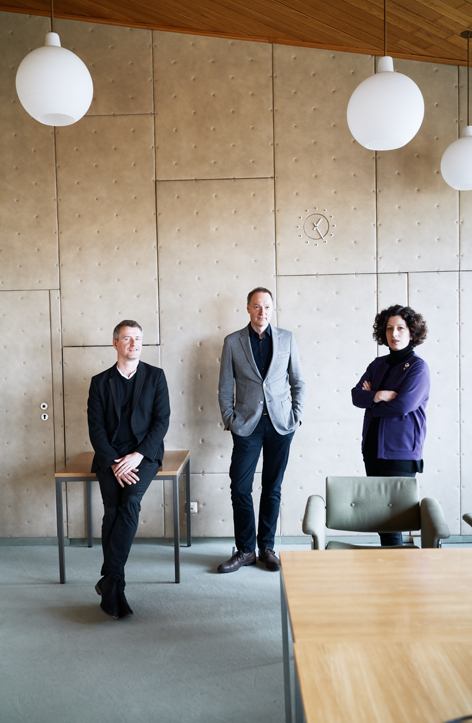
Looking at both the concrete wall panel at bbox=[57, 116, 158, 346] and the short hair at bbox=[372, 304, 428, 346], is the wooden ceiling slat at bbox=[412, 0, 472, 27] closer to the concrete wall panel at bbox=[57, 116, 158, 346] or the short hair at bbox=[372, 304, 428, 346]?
the short hair at bbox=[372, 304, 428, 346]

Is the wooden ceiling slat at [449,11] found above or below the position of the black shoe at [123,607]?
above

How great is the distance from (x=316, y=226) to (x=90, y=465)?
2726mm

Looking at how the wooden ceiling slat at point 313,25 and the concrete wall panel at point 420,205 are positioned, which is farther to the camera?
the concrete wall panel at point 420,205

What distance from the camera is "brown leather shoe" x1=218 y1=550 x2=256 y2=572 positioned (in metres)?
3.82

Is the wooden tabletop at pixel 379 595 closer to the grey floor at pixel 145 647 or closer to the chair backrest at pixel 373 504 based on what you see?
the chair backrest at pixel 373 504

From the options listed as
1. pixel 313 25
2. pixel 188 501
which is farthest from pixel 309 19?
pixel 188 501

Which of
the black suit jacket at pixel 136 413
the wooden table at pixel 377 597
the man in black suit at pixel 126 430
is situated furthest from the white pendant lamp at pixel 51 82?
the wooden table at pixel 377 597

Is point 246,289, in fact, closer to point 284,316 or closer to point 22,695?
point 284,316

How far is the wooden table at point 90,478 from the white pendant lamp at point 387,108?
8.53 ft

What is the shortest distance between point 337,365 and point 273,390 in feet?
2.54

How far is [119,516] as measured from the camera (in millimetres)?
3465

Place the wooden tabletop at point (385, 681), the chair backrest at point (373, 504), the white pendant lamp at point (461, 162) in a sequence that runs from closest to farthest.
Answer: the wooden tabletop at point (385, 681)
the chair backrest at point (373, 504)
the white pendant lamp at point (461, 162)

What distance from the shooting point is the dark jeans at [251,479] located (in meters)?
3.93

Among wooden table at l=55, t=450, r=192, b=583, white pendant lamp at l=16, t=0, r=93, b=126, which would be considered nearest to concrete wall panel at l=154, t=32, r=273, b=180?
white pendant lamp at l=16, t=0, r=93, b=126
